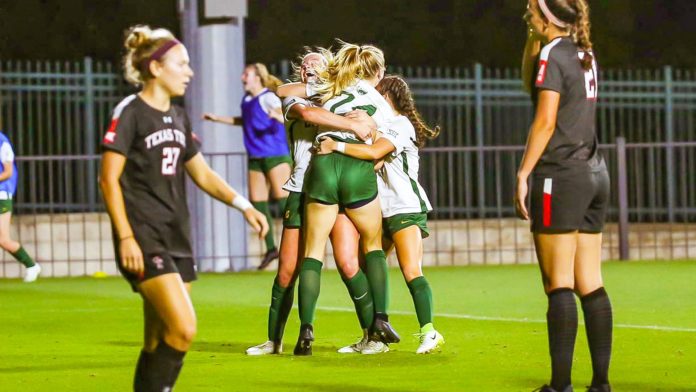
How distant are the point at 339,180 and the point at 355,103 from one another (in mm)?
459

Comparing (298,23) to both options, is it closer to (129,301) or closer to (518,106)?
(518,106)

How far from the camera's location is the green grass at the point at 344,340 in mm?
8703

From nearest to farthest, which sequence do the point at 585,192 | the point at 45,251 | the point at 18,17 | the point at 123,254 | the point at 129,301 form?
the point at 123,254 → the point at 585,192 → the point at 129,301 → the point at 45,251 → the point at 18,17

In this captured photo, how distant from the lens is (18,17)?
30359 millimetres

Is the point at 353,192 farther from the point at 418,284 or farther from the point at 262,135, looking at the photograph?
the point at 262,135

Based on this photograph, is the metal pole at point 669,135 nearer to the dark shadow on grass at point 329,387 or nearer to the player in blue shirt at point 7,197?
the player in blue shirt at point 7,197

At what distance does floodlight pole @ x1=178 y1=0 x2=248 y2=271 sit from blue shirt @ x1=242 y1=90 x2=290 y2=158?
3.31ft

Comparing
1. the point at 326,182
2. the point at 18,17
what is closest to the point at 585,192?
the point at 326,182

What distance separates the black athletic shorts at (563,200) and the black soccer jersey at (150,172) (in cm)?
159

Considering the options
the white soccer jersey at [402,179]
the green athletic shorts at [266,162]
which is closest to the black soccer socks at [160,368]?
the white soccer jersey at [402,179]

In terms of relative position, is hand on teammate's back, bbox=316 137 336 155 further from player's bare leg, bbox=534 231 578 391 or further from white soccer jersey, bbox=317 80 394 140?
player's bare leg, bbox=534 231 578 391

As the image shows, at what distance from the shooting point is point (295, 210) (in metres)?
10.0

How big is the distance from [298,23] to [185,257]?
25627mm

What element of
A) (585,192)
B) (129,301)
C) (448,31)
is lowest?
(129,301)
